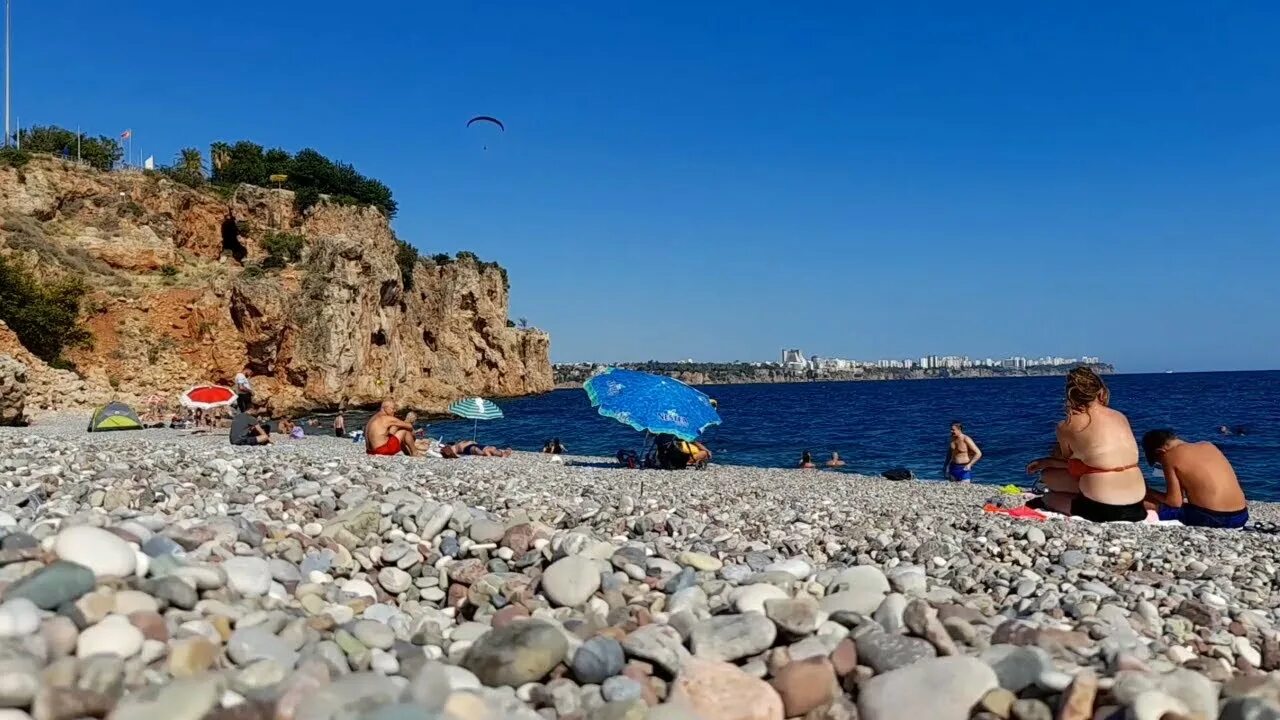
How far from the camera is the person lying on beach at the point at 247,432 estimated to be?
16.3m

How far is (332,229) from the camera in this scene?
48500mm

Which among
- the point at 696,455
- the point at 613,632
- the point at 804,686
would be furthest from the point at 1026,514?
the point at 696,455

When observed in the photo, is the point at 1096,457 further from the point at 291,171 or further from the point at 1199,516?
the point at 291,171

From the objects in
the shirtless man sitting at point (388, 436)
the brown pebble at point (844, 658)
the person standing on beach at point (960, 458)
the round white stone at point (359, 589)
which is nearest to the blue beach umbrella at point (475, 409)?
the shirtless man sitting at point (388, 436)

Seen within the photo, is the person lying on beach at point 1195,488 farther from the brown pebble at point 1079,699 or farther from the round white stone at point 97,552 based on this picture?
the round white stone at point 97,552

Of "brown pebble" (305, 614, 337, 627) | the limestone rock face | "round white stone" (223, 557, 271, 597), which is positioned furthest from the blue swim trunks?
the limestone rock face

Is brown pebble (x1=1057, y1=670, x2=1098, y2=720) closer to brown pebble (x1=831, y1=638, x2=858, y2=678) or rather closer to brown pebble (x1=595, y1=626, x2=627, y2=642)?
brown pebble (x1=831, y1=638, x2=858, y2=678)

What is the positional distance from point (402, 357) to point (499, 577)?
48.9 metres

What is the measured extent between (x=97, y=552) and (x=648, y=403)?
1127 cm

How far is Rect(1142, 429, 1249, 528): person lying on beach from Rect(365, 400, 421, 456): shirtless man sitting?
35.3 feet

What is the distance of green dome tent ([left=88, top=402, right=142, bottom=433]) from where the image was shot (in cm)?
1948

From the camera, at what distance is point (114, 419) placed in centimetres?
2002

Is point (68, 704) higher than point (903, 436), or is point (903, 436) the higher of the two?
point (68, 704)

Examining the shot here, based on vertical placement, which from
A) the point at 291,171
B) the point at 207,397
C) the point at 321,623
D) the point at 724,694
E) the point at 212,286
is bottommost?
the point at 724,694
